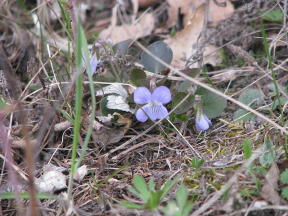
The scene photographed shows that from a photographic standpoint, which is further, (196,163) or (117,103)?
(117,103)

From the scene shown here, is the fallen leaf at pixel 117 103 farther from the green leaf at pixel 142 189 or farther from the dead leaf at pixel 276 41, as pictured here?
the dead leaf at pixel 276 41

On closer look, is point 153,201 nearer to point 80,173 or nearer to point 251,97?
point 80,173

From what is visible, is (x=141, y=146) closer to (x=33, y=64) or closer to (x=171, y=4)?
(x=33, y=64)

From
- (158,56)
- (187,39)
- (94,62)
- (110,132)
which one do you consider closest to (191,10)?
(187,39)

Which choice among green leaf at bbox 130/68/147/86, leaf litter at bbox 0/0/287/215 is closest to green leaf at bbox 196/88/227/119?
leaf litter at bbox 0/0/287/215

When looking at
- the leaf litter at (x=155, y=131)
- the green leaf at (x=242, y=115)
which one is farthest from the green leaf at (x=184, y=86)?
the green leaf at (x=242, y=115)
